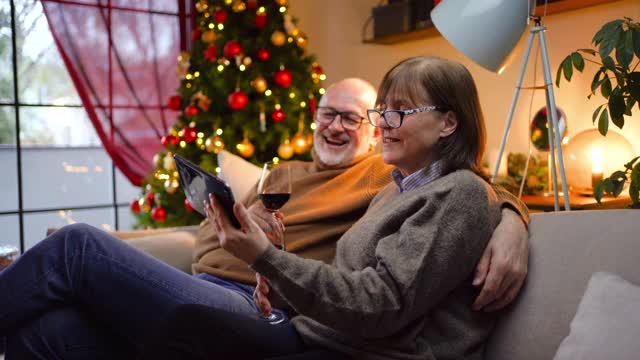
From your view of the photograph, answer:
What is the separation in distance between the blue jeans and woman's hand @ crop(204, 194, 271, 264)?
0.45 m

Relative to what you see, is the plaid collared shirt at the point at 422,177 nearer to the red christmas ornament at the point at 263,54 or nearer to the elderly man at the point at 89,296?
the elderly man at the point at 89,296

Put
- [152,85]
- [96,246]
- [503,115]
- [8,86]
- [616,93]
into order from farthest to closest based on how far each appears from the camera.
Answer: [152,85] → [8,86] → [503,115] → [616,93] → [96,246]

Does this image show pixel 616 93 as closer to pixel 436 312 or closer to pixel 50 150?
pixel 436 312

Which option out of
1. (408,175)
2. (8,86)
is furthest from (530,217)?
(8,86)

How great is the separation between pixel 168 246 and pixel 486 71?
86.4 inches

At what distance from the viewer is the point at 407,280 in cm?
114

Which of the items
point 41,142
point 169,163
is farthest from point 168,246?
point 41,142

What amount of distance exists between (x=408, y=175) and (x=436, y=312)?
0.32 meters

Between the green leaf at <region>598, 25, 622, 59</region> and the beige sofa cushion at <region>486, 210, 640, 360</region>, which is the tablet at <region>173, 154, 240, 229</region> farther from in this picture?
the green leaf at <region>598, 25, 622, 59</region>

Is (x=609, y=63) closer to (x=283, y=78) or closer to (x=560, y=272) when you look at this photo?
(x=560, y=272)

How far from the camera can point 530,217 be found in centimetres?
144

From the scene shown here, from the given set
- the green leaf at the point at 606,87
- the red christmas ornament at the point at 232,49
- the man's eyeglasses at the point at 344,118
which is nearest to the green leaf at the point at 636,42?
the green leaf at the point at 606,87

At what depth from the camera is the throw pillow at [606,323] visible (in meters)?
1.05

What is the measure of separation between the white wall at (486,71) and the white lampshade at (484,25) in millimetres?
1227
